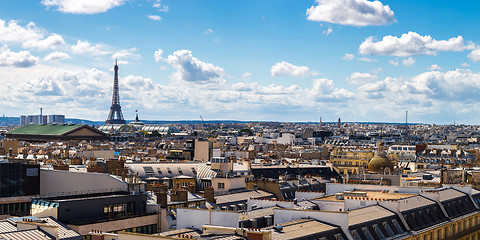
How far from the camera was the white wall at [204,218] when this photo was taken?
1411 inches

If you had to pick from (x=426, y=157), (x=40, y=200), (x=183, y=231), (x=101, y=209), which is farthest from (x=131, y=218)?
(x=426, y=157)

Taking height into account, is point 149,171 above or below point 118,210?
below

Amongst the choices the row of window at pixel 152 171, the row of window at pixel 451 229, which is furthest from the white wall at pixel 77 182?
the row of window at pixel 152 171

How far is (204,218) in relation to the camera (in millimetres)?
36656

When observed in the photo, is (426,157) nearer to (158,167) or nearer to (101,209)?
(158,167)

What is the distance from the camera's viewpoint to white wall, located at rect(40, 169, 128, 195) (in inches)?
1969

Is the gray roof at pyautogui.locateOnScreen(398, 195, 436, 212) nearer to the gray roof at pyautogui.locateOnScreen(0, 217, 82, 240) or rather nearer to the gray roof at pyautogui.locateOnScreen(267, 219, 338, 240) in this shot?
the gray roof at pyautogui.locateOnScreen(267, 219, 338, 240)

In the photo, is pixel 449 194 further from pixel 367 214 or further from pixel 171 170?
pixel 171 170

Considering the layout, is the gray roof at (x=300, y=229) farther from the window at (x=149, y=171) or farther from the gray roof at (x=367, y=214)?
the window at (x=149, y=171)

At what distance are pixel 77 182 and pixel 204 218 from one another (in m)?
17.6

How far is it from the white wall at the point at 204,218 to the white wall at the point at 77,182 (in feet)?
42.3

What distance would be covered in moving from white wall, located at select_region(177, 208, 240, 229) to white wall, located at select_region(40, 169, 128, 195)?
1291 centimetres

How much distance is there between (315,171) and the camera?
105m

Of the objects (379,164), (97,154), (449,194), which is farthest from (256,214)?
(97,154)
